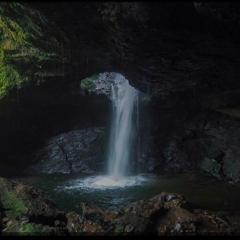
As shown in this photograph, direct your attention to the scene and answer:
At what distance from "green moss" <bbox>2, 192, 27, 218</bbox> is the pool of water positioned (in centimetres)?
286

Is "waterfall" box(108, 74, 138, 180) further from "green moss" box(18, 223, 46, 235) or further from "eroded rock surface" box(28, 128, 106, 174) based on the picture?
"green moss" box(18, 223, 46, 235)

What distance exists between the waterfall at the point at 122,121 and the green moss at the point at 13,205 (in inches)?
433

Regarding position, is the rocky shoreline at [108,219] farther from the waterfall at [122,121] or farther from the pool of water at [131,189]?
the waterfall at [122,121]

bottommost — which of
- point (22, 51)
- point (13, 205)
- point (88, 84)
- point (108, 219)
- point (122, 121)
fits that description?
point (108, 219)

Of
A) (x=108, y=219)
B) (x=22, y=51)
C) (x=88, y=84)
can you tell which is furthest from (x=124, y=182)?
(x=108, y=219)

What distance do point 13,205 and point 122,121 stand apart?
11.9 metres

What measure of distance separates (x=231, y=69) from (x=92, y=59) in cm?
557

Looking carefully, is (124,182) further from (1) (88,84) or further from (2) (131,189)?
(1) (88,84)

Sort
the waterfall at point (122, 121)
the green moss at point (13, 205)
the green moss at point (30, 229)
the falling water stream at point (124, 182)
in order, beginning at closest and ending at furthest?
the green moss at point (30, 229) < the green moss at point (13, 205) < the falling water stream at point (124, 182) < the waterfall at point (122, 121)

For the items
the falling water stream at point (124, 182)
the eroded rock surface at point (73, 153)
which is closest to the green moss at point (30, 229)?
the falling water stream at point (124, 182)

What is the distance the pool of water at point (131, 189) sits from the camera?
599 inches

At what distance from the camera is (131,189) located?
1784 centimetres

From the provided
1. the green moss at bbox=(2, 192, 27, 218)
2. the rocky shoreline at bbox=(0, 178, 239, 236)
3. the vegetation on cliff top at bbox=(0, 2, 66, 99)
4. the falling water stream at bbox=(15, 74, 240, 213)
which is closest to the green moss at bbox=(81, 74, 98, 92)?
the falling water stream at bbox=(15, 74, 240, 213)

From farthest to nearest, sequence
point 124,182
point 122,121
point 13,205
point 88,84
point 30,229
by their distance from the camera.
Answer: point 122,121 < point 88,84 < point 124,182 < point 13,205 < point 30,229
